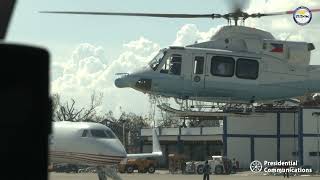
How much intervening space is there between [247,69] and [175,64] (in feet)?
10.9

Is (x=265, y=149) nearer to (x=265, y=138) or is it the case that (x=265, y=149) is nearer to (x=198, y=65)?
(x=265, y=138)

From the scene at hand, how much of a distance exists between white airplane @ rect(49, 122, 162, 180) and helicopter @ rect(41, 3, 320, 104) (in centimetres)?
317

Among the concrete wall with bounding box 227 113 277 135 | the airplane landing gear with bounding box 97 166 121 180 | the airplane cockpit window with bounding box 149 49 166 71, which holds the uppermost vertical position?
the airplane cockpit window with bounding box 149 49 166 71

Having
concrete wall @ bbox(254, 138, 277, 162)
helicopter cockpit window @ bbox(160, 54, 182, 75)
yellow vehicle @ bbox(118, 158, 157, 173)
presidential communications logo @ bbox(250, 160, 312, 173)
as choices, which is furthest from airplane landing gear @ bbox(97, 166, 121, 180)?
concrete wall @ bbox(254, 138, 277, 162)

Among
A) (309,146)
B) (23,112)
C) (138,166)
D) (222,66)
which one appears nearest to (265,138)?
(309,146)

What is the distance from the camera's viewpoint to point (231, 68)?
29609mm

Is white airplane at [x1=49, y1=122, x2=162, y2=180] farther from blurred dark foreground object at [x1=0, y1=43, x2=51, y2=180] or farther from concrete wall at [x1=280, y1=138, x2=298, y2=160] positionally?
concrete wall at [x1=280, y1=138, x2=298, y2=160]

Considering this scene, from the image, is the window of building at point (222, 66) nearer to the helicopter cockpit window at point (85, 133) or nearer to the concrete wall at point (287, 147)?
the helicopter cockpit window at point (85, 133)

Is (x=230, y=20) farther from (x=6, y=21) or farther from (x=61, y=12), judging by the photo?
(x=6, y=21)

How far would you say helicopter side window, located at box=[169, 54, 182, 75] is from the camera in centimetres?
2920

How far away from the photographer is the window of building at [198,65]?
95.3 feet

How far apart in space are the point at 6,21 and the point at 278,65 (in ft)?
90.7

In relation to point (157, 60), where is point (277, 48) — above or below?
above

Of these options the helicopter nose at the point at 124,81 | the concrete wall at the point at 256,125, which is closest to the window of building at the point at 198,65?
the helicopter nose at the point at 124,81
